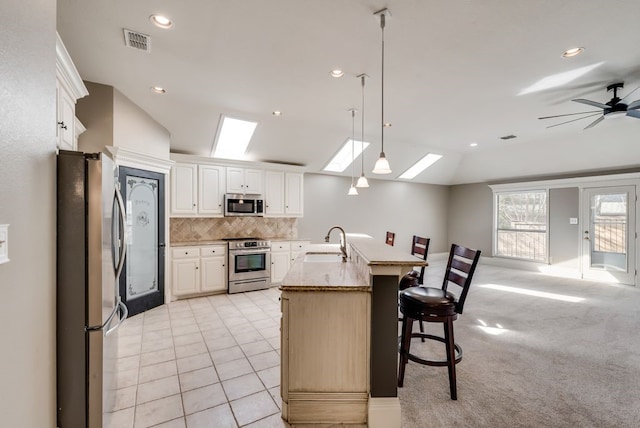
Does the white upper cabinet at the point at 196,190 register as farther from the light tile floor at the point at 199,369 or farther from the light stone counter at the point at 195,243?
the light tile floor at the point at 199,369

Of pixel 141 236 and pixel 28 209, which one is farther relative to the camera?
pixel 141 236

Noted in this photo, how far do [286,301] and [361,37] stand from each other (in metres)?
2.27

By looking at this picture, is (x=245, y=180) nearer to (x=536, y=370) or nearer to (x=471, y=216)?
(x=536, y=370)

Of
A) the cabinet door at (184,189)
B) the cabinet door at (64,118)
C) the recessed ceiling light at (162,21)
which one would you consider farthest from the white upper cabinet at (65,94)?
the cabinet door at (184,189)

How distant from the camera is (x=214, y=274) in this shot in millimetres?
4727

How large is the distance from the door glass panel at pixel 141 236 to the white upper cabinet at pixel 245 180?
1.28 metres

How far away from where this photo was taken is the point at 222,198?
5.02m

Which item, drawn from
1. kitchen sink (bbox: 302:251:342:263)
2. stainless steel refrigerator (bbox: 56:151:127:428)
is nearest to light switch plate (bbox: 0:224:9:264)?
stainless steel refrigerator (bbox: 56:151:127:428)

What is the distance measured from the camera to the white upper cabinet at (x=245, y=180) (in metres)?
5.11

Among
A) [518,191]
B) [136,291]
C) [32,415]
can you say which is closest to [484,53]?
[32,415]

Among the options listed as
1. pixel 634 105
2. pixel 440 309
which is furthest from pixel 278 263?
pixel 634 105

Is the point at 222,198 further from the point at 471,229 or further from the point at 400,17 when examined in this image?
the point at 471,229

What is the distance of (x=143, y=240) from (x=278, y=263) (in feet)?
7.51

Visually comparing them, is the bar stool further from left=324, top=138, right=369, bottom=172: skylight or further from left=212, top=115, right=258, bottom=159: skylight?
left=324, top=138, right=369, bottom=172: skylight
